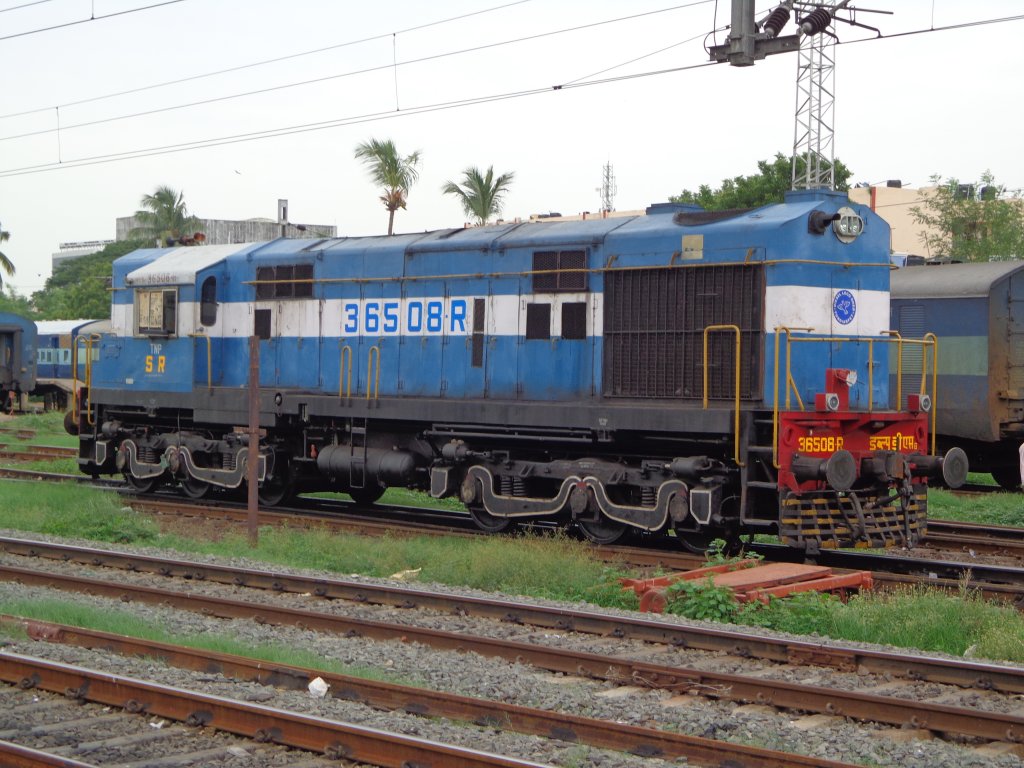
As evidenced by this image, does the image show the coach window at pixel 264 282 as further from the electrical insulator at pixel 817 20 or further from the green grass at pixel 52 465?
the electrical insulator at pixel 817 20

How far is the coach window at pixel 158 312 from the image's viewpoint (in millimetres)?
17359

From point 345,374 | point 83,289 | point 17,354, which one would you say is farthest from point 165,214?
point 345,374

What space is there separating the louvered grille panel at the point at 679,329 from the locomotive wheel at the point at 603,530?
1.44 metres

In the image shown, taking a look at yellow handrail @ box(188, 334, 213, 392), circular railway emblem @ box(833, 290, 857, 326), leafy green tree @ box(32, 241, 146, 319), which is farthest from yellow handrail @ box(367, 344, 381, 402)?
leafy green tree @ box(32, 241, 146, 319)

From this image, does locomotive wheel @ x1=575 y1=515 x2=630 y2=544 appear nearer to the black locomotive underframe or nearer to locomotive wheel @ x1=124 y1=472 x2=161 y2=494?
the black locomotive underframe

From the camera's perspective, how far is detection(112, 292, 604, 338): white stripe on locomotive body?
549 inches

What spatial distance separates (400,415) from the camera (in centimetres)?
1488

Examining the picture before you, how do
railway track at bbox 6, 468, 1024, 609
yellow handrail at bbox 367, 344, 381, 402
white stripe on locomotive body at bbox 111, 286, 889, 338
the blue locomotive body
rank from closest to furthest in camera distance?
railway track at bbox 6, 468, 1024, 609 → white stripe on locomotive body at bbox 111, 286, 889, 338 → yellow handrail at bbox 367, 344, 381, 402 → the blue locomotive body

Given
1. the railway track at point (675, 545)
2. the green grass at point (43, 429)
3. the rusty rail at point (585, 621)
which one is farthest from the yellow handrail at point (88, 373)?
the green grass at point (43, 429)

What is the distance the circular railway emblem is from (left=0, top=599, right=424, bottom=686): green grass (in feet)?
22.7

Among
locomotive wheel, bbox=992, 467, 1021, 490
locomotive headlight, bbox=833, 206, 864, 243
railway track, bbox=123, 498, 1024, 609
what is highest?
locomotive headlight, bbox=833, 206, 864, 243

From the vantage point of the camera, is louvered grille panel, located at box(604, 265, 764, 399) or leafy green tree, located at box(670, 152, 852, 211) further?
leafy green tree, located at box(670, 152, 852, 211)

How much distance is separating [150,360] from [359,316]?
12.9 ft

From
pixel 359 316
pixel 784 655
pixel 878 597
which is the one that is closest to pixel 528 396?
pixel 359 316
